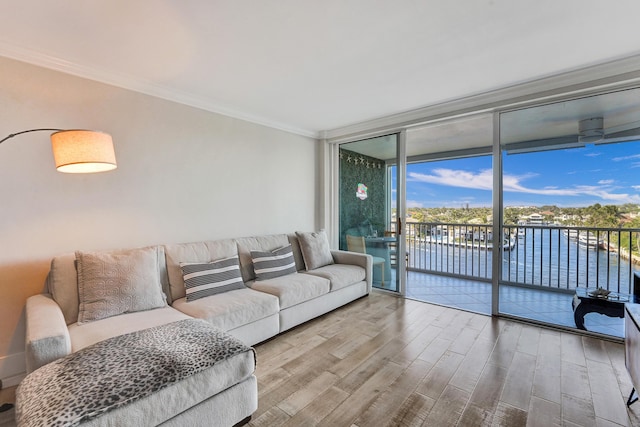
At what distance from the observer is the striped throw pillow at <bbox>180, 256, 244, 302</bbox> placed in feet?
8.45

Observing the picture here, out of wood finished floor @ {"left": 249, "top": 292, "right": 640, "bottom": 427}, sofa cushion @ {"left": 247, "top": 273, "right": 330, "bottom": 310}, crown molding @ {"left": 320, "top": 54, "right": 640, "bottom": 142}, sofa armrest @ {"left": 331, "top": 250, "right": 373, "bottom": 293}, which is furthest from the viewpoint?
sofa armrest @ {"left": 331, "top": 250, "right": 373, "bottom": 293}

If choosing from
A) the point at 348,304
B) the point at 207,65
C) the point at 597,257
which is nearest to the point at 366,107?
the point at 207,65

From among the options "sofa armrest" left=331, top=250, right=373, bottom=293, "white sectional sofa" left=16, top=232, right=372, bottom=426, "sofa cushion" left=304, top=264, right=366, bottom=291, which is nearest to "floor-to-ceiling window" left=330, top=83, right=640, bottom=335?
"sofa armrest" left=331, top=250, right=373, bottom=293

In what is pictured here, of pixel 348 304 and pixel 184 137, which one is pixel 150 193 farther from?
pixel 348 304

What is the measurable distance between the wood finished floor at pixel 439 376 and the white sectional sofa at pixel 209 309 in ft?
0.84

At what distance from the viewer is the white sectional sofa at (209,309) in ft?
4.78

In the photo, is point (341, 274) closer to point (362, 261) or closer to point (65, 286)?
point (362, 261)

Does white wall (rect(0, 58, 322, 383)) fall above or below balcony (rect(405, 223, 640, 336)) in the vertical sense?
above

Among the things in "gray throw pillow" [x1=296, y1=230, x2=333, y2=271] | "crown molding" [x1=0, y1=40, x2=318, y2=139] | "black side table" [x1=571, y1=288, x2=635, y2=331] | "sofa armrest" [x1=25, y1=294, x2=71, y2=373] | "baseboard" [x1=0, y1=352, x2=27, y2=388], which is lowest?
"baseboard" [x1=0, y1=352, x2=27, y2=388]

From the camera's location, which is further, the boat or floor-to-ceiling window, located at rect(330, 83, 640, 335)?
the boat

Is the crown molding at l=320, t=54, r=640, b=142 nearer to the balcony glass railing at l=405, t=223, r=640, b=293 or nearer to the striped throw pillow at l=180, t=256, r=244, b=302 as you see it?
the balcony glass railing at l=405, t=223, r=640, b=293

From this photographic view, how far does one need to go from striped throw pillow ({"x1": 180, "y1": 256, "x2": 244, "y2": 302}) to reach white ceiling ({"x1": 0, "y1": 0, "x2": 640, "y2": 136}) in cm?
178

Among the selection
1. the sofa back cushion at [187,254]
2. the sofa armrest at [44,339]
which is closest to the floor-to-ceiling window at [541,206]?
the sofa back cushion at [187,254]

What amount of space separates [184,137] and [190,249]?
121 cm
